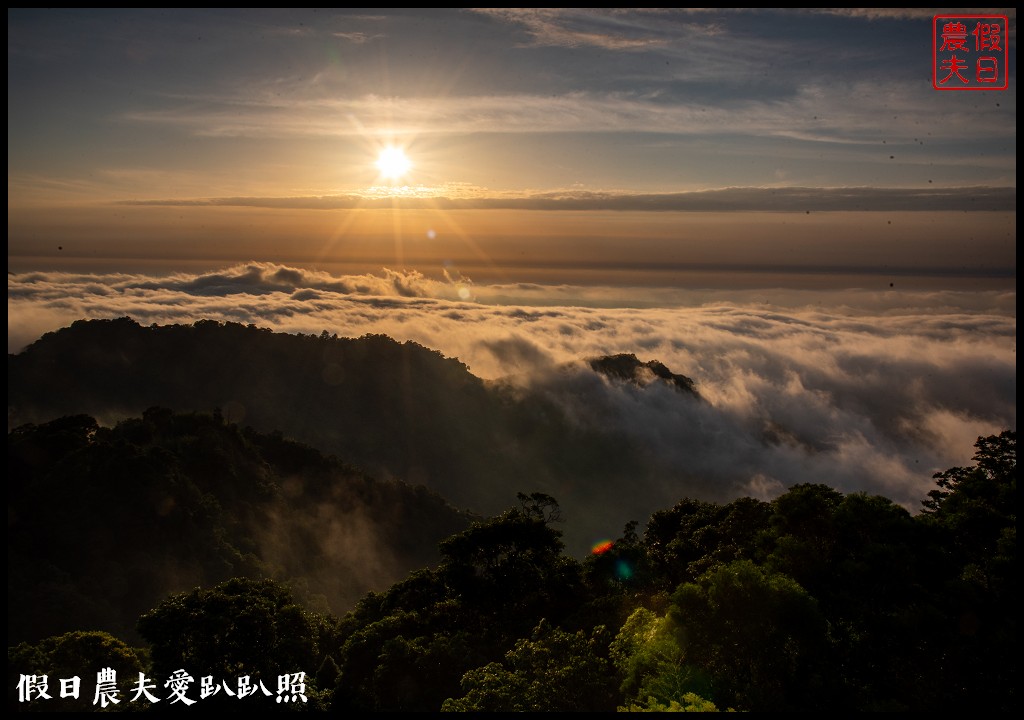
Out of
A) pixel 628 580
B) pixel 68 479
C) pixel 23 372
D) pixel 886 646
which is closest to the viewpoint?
pixel 886 646

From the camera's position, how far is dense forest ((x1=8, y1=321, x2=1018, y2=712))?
2055 cm

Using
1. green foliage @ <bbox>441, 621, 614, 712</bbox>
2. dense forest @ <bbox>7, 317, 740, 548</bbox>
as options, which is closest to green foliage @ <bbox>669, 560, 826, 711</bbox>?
green foliage @ <bbox>441, 621, 614, 712</bbox>

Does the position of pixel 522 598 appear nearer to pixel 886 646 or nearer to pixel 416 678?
pixel 416 678

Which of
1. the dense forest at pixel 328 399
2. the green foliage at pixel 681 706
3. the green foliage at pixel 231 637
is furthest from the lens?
the dense forest at pixel 328 399

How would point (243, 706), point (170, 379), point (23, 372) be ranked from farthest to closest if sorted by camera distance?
point (170, 379), point (23, 372), point (243, 706)

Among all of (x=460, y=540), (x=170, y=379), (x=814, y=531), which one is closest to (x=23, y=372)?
(x=170, y=379)

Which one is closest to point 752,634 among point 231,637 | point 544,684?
point 544,684

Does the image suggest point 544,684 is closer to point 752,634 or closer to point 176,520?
point 752,634

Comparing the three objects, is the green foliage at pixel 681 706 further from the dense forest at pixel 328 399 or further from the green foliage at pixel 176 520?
the dense forest at pixel 328 399

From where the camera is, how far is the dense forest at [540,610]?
2055cm

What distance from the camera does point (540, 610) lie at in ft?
122

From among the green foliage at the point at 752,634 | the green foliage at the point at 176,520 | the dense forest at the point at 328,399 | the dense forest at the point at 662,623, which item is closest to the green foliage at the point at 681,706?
the dense forest at the point at 662,623

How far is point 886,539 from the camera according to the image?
82.9 ft

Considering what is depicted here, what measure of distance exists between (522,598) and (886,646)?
19.7 m
